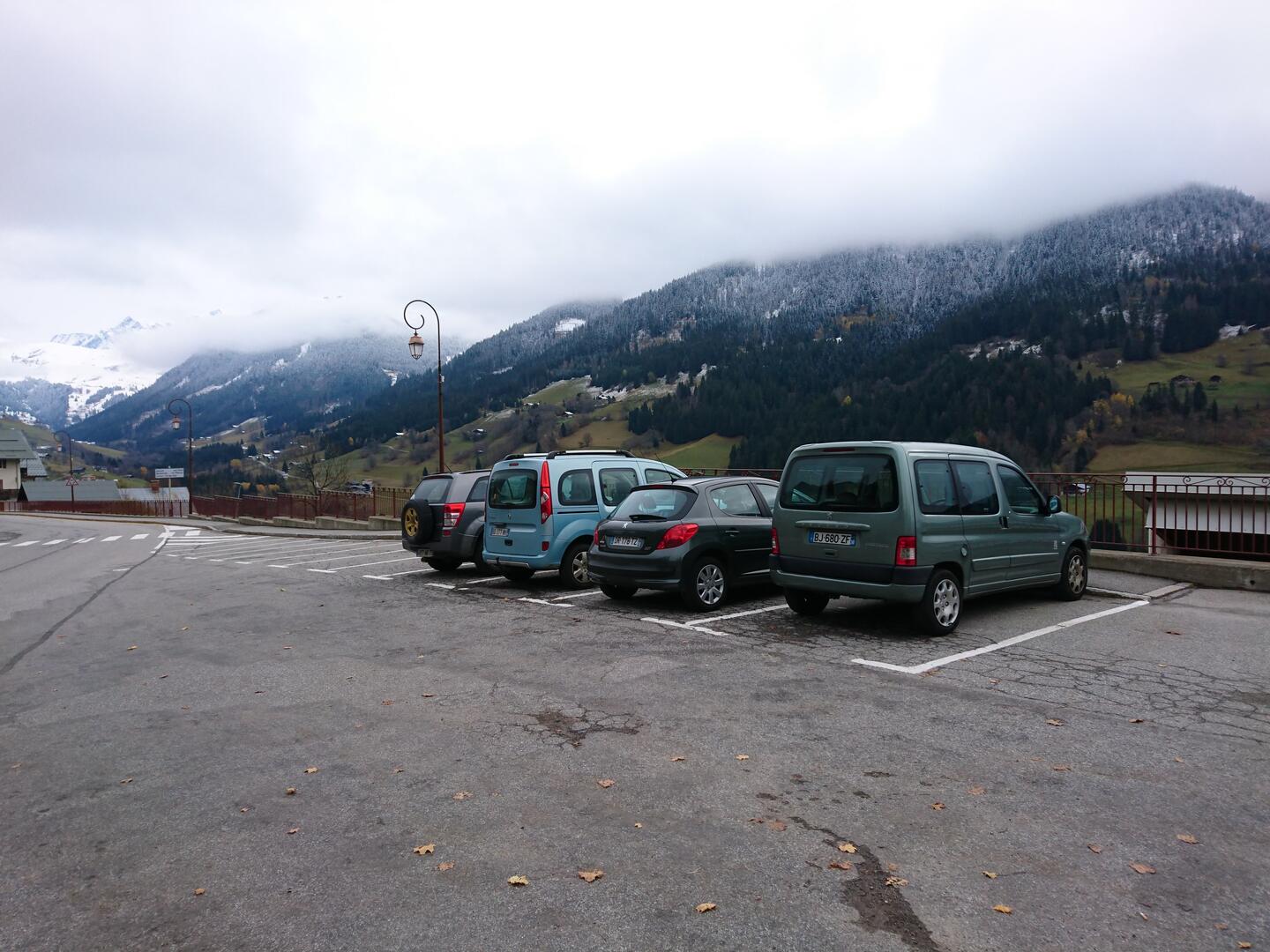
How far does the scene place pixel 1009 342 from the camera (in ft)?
429

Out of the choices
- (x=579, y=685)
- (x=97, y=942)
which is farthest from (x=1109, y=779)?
(x=97, y=942)

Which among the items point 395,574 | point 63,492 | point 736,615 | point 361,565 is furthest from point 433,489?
point 63,492

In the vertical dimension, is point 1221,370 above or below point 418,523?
above

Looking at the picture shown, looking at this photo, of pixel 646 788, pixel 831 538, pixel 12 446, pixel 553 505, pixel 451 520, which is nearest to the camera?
pixel 646 788

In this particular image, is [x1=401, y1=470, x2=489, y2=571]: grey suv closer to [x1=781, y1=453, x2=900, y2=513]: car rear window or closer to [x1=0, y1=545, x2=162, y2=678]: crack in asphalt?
[x1=0, y1=545, x2=162, y2=678]: crack in asphalt

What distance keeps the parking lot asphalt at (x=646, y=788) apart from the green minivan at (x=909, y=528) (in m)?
0.51

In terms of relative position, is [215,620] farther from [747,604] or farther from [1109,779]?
[1109,779]

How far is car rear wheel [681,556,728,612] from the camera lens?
384 inches

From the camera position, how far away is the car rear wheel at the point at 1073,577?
33.2 feet

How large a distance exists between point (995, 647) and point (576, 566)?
5.79 meters

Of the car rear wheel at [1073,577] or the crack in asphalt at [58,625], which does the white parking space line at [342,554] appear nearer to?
the crack in asphalt at [58,625]

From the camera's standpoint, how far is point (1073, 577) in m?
10.3

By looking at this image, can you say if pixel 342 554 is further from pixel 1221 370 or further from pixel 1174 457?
pixel 1221 370

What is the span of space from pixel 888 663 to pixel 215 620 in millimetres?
7689
